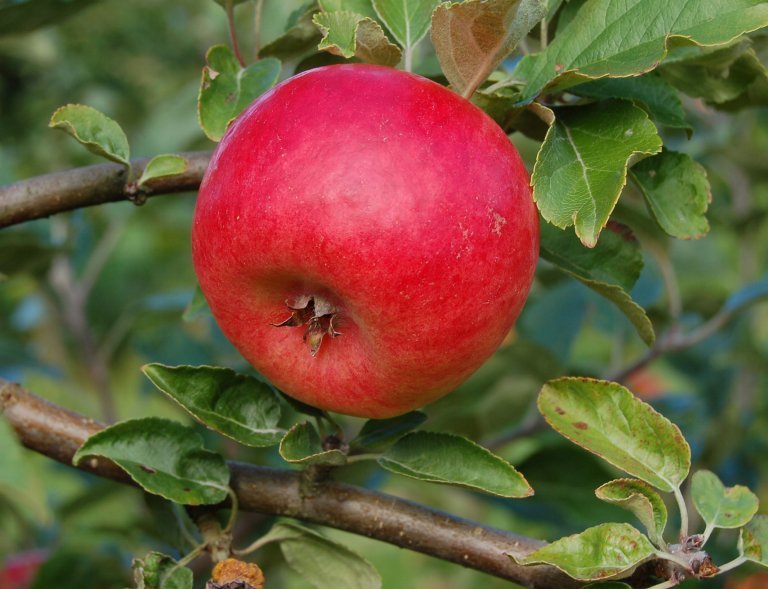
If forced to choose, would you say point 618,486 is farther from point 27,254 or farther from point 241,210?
point 27,254

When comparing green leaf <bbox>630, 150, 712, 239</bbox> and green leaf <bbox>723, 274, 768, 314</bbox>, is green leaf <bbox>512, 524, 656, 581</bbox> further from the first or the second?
green leaf <bbox>723, 274, 768, 314</bbox>

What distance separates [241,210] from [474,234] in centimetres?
16

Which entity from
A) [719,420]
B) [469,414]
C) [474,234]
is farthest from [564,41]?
[719,420]

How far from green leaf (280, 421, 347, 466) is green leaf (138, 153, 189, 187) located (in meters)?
0.24

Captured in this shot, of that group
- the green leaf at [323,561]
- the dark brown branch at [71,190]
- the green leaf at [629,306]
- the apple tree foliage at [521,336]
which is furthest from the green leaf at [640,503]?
the dark brown branch at [71,190]

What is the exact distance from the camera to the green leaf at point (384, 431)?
A: 82 centimetres

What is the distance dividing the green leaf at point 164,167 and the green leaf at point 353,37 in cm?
17

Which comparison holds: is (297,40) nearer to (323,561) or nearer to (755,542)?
(323,561)

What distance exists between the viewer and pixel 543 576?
0.75 metres

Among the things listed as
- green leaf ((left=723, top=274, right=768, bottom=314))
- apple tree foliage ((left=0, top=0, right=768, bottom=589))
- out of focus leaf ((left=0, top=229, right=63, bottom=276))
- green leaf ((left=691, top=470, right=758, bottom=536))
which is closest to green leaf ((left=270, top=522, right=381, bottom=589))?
apple tree foliage ((left=0, top=0, right=768, bottom=589))

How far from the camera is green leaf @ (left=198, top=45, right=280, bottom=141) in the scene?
0.79m

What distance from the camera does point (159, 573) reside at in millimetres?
742

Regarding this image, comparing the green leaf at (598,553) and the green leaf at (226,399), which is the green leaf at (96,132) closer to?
the green leaf at (226,399)

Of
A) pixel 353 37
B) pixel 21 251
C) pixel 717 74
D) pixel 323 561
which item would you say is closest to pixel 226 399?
pixel 323 561
